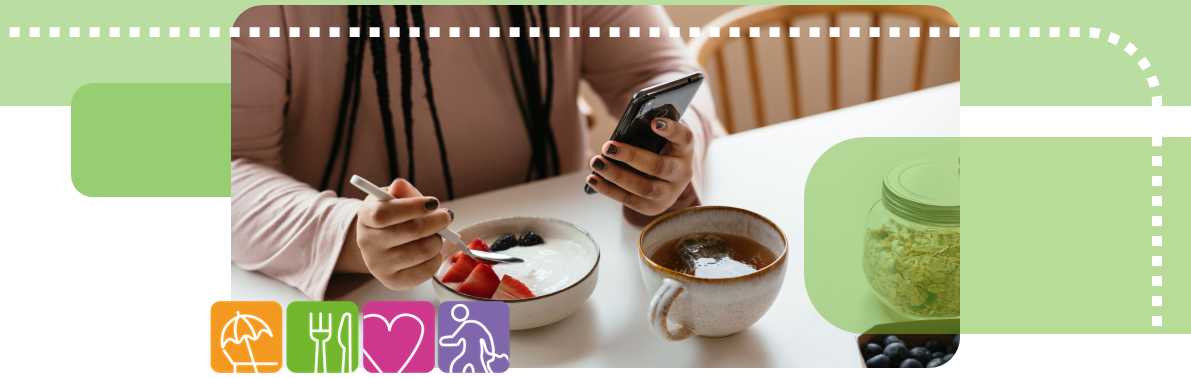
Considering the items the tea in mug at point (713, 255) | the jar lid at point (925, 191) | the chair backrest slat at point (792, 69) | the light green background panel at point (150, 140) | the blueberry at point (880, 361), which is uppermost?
the chair backrest slat at point (792, 69)

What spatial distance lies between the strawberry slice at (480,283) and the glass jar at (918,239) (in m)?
0.33

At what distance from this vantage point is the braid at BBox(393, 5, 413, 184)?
34.9 inches

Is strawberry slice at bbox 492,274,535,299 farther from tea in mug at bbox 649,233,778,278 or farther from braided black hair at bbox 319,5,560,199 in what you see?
braided black hair at bbox 319,5,560,199

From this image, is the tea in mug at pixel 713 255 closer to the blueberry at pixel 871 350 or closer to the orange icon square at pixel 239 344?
the blueberry at pixel 871 350

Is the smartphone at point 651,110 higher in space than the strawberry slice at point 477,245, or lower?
higher

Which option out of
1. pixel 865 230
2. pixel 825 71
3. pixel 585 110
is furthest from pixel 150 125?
pixel 825 71

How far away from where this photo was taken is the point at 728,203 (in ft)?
2.87

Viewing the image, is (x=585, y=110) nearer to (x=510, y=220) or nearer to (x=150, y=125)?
(x=510, y=220)

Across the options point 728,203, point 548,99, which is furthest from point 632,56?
point 728,203

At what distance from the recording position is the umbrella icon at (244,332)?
23.4 inches

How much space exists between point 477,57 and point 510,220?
0.33 m

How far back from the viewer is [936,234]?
571 millimetres

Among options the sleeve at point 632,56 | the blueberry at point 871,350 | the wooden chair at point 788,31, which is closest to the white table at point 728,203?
the blueberry at point 871,350

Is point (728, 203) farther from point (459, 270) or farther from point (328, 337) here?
point (328, 337)
